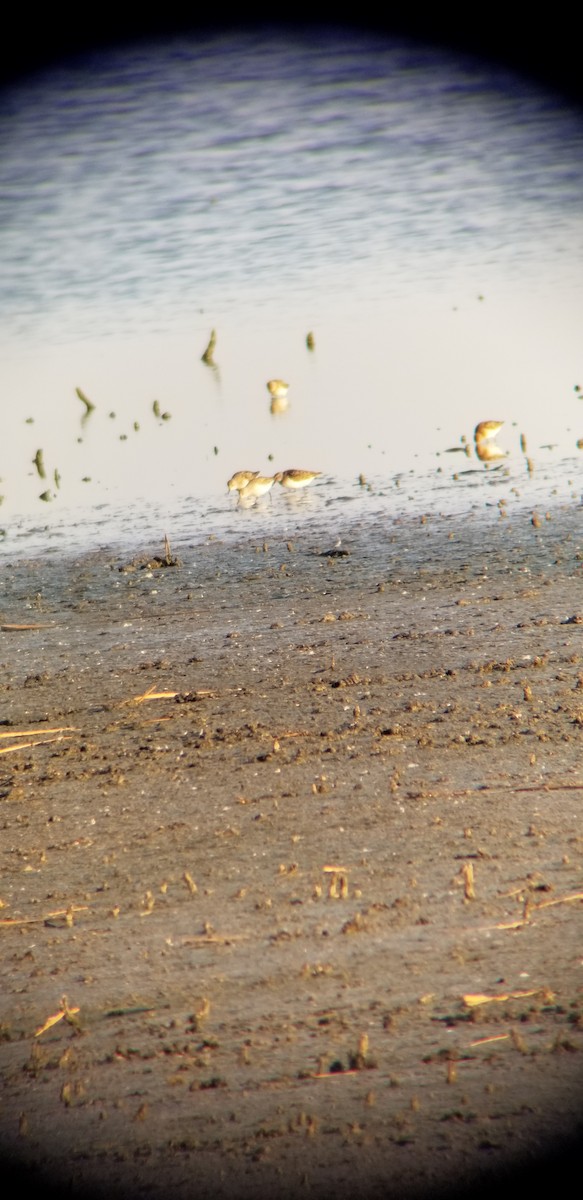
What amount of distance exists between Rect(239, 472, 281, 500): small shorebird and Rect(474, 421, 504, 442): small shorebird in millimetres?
1366

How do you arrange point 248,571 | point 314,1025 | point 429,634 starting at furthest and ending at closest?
point 248,571, point 429,634, point 314,1025

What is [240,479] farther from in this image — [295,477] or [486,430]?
[486,430]

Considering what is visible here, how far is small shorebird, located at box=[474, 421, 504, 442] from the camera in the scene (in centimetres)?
692

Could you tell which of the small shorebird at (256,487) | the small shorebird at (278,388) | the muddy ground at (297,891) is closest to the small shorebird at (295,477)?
the small shorebird at (256,487)

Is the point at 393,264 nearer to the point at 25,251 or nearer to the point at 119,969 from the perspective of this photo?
the point at 25,251

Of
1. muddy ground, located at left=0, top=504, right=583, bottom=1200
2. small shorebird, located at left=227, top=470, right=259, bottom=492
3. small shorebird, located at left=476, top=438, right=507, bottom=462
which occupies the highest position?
muddy ground, located at left=0, top=504, right=583, bottom=1200

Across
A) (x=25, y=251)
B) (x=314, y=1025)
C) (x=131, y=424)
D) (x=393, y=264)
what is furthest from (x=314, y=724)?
(x=393, y=264)

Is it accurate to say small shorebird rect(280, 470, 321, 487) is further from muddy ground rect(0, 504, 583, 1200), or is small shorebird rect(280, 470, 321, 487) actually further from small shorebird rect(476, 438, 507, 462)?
muddy ground rect(0, 504, 583, 1200)

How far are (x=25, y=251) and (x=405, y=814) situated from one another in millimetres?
7301

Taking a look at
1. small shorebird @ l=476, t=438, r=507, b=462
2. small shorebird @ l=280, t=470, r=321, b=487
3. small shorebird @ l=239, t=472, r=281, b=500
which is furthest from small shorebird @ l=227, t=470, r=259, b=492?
small shorebird @ l=476, t=438, r=507, b=462

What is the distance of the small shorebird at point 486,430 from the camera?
6922 mm

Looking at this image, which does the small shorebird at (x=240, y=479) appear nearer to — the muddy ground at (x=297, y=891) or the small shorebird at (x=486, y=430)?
the small shorebird at (x=486, y=430)

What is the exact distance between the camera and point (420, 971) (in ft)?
7.22

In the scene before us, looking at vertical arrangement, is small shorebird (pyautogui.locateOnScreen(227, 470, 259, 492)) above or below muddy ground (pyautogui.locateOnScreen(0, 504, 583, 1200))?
below
